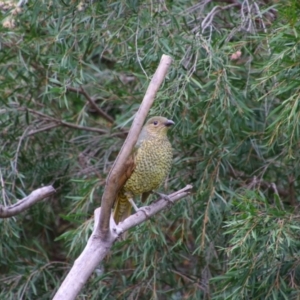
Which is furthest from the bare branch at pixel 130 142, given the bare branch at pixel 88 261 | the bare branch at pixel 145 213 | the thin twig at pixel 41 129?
the thin twig at pixel 41 129

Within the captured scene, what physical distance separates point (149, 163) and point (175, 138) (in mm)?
569

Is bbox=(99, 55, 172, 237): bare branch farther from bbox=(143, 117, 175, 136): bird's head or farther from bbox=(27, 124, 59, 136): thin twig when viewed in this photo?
bbox=(27, 124, 59, 136): thin twig

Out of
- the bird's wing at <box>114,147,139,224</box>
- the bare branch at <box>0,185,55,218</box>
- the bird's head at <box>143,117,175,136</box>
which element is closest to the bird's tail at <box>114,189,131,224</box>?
the bird's wing at <box>114,147,139,224</box>

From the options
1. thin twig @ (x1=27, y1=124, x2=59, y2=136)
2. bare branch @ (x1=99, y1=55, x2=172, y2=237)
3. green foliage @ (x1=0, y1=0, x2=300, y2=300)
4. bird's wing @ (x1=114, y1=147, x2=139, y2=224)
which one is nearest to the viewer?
bare branch @ (x1=99, y1=55, x2=172, y2=237)

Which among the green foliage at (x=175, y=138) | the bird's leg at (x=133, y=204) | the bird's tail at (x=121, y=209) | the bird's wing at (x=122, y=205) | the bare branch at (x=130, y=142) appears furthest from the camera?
the bird's tail at (x=121, y=209)

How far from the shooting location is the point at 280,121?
14.0ft

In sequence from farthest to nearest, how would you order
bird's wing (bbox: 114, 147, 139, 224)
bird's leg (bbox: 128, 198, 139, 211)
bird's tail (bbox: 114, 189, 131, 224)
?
bird's tail (bbox: 114, 189, 131, 224) → bird's wing (bbox: 114, 147, 139, 224) → bird's leg (bbox: 128, 198, 139, 211)

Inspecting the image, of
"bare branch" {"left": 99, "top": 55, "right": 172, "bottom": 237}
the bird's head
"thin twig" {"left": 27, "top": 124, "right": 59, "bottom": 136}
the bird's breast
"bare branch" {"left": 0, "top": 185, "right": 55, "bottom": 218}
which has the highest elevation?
"bare branch" {"left": 99, "top": 55, "right": 172, "bottom": 237}

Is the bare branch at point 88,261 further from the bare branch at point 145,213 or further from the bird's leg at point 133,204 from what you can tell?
the bird's leg at point 133,204

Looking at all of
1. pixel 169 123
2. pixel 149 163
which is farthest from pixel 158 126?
pixel 149 163

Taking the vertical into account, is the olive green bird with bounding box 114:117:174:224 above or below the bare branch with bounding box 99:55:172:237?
below

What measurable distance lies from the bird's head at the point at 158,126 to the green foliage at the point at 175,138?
1.9 inches

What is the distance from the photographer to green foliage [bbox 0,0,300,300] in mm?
4359

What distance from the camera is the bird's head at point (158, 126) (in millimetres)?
4744
